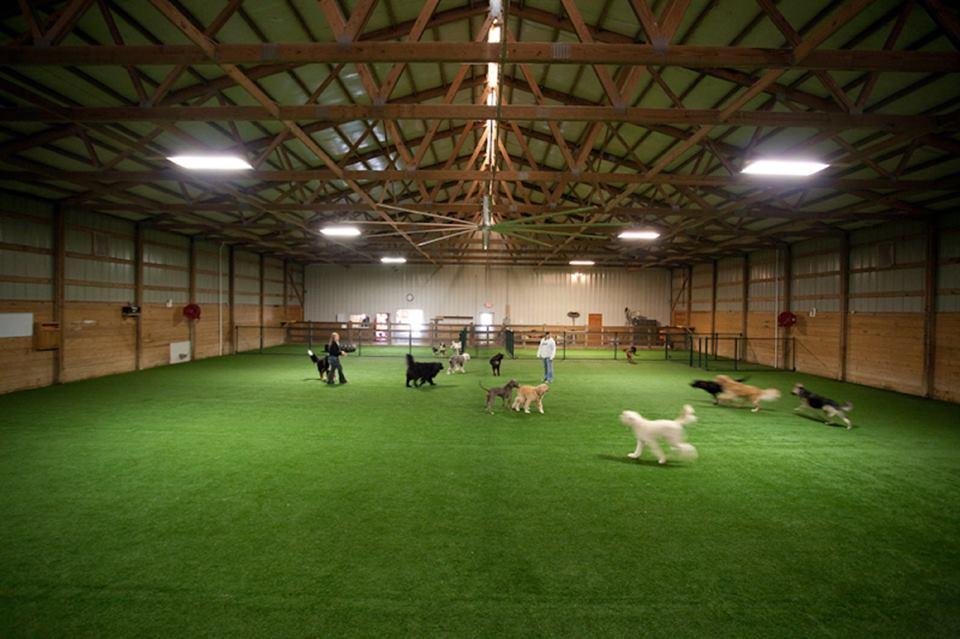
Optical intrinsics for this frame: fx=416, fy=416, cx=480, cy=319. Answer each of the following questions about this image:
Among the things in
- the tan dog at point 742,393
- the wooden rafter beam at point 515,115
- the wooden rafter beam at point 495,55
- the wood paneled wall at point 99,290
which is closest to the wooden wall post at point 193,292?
the wood paneled wall at point 99,290

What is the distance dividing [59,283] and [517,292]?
2029 cm

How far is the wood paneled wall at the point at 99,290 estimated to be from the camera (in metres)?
10.7

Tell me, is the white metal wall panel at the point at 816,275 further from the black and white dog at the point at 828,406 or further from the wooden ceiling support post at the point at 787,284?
the black and white dog at the point at 828,406

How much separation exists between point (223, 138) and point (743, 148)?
1192 centimetres

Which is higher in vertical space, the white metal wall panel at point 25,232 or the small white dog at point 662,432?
the white metal wall panel at point 25,232

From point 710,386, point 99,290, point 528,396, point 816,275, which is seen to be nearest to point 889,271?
point 816,275

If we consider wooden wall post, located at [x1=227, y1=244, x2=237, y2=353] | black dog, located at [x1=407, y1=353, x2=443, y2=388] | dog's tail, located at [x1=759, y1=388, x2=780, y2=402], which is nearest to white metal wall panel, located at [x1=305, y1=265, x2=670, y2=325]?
wooden wall post, located at [x1=227, y1=244, x2=237, y2=353]

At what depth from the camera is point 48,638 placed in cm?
267

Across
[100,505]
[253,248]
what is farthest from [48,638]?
[253,248]

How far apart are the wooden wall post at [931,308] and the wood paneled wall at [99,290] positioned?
23617 mm

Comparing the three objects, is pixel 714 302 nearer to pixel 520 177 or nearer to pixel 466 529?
pixel 520 177

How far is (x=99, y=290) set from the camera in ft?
42.3

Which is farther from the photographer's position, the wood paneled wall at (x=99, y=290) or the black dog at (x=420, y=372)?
the black dog at (x=420, y=372)

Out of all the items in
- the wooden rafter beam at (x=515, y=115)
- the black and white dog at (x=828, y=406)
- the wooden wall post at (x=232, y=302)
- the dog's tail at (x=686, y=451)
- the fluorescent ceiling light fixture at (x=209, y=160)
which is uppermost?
the wooden rafter beam at (x=515, y=115)
